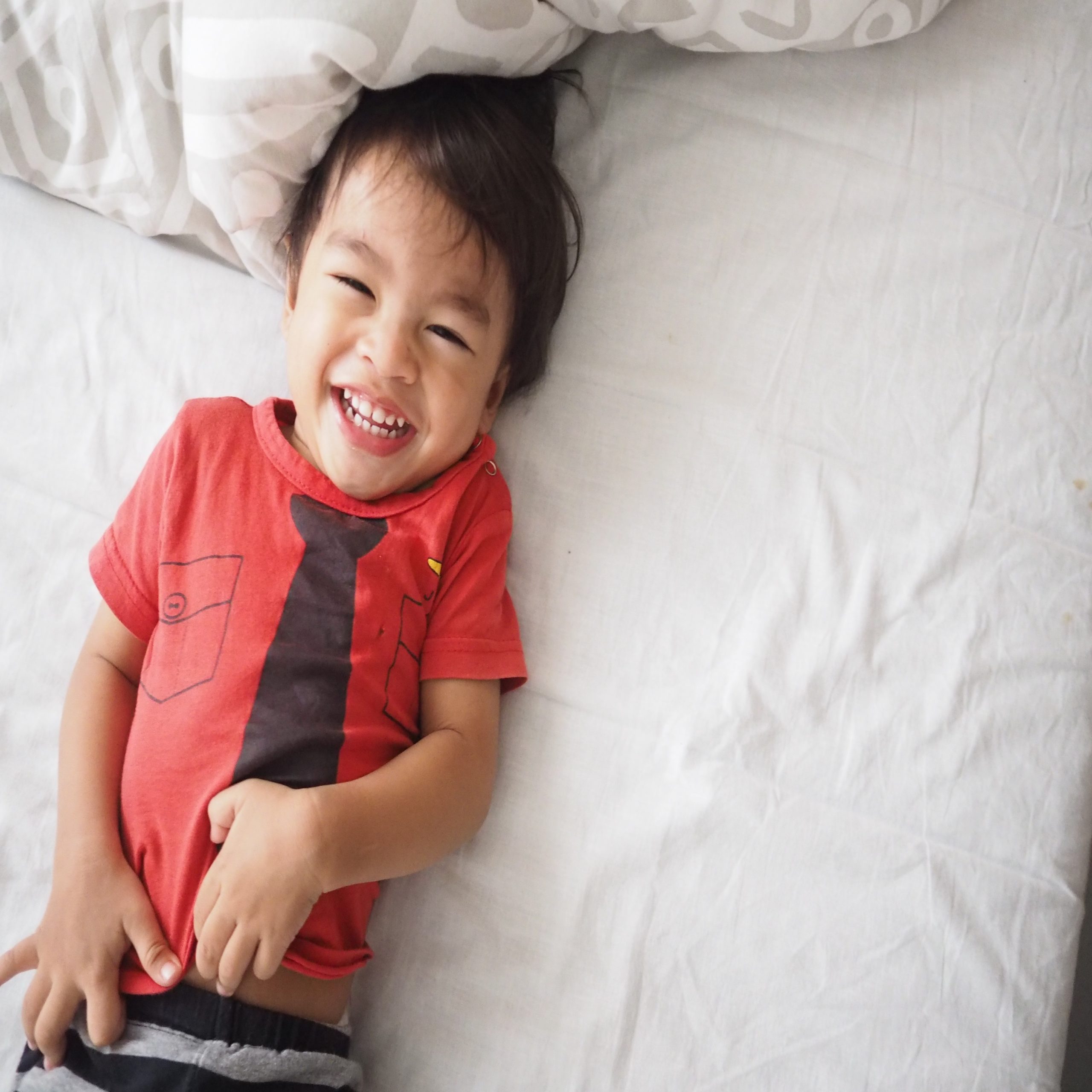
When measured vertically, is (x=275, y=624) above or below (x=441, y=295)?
below

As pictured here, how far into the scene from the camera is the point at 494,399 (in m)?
0.95

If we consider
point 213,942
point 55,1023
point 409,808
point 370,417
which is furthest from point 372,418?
point 55,1023

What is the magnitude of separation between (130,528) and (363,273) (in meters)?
0.32

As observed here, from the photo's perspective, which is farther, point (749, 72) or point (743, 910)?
point (749, 72)

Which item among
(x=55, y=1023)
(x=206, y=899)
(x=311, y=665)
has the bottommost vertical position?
(x=55, y=1023)

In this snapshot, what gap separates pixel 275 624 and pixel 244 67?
0.48m

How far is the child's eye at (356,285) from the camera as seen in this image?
836mm

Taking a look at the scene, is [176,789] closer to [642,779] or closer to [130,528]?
[130,528]

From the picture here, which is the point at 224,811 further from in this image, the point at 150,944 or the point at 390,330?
the point at 390,330

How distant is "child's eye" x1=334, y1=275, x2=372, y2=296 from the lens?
2.74 ft

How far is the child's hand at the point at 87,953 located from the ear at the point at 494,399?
0.50m

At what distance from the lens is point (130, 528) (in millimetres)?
878

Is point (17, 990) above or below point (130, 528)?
below

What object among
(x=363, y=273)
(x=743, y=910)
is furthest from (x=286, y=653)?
(x=743, y=910)
